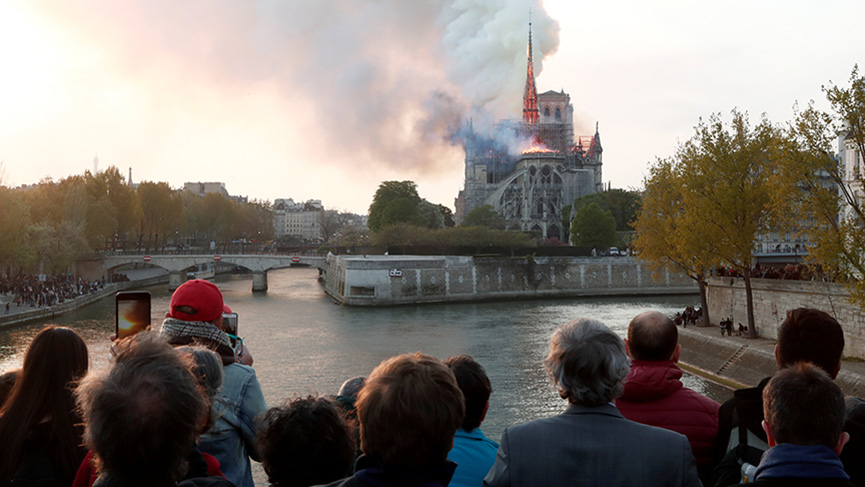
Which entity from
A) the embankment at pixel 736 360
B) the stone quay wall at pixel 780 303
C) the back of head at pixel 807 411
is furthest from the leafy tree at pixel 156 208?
the back of head at pixel 807 411

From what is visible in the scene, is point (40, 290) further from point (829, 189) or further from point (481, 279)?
point (829, 189)

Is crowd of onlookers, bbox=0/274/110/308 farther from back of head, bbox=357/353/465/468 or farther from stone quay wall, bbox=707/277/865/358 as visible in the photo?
back of head, bbox=357/353/465/468

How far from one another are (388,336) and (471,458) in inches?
1070

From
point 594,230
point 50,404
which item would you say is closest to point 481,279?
point 594,230

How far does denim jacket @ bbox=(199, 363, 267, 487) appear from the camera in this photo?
335 centimetres

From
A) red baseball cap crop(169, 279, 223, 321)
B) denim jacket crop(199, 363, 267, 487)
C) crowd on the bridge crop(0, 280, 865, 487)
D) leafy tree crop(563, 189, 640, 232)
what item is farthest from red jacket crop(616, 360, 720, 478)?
leafy tree crop(563, 189, 640, 232)

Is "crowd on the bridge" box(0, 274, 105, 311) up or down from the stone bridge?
down

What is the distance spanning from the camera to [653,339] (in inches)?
144

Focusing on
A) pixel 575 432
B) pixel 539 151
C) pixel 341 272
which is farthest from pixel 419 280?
pixel 539 151

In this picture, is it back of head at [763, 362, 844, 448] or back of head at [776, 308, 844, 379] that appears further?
back of head at [776, 308, 844, 379]

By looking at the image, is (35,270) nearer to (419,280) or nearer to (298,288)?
(298,288)

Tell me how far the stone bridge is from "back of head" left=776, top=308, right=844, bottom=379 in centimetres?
5183

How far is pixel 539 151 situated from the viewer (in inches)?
3767

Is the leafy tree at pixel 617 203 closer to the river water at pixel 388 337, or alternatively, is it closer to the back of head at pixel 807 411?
the river water at pixel 388 337
